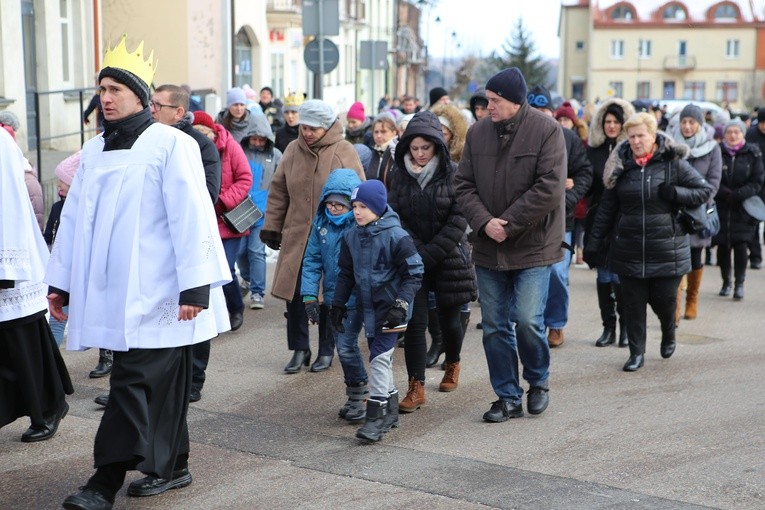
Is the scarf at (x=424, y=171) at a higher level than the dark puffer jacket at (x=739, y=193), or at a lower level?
higher

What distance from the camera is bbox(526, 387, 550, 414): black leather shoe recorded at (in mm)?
7062

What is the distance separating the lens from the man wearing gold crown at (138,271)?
513cm

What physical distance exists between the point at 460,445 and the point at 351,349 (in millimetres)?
955

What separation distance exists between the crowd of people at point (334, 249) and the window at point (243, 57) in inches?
947

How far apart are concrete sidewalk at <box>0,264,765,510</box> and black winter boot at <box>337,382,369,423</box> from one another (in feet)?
0.34

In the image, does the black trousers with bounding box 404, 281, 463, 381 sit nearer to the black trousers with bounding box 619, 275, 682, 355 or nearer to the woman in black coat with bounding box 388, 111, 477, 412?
the woman in black coat with bounding box 388, 111, 477, 412

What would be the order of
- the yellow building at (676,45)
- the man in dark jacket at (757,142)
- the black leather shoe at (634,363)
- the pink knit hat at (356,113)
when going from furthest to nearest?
the yellow building at (676,45) → the man in dark jacket at (757,142) → the pink knit hat at (356,113) → the black leather shoe at (634,363)

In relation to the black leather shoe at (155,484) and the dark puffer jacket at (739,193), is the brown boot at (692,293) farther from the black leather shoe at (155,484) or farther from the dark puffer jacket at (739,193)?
the black leather shoe at (155,484)

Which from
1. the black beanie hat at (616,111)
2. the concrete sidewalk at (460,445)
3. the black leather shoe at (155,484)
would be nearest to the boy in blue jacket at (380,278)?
the concrete sidewalk at (460,445)

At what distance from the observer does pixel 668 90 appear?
4018 inches

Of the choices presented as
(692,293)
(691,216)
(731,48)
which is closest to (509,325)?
(691,216)

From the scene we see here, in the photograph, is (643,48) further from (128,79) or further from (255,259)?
(128,79)

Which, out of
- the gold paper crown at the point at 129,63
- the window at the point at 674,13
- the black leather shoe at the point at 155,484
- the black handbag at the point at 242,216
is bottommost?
the black leather shoe at the point at 155,484

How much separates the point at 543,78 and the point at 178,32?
84121 millimetres
